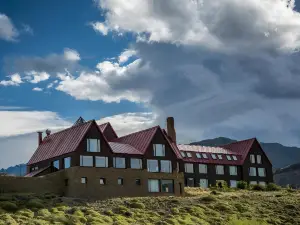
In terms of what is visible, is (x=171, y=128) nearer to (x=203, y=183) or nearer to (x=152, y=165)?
(x=152, y=165)

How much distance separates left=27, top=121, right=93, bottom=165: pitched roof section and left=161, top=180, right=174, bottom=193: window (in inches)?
648

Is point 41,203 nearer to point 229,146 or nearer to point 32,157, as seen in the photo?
A: point 32,157

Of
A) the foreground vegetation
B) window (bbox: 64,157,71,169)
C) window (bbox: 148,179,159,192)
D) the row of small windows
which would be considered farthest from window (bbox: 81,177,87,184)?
the row of small windows

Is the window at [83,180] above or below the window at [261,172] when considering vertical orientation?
below

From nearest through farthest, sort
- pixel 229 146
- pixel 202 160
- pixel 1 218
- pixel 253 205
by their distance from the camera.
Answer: pixel 1 218 → pixel 253 205 → pixel 202 160 → pixel 229 146

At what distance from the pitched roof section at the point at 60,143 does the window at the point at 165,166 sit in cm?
1513

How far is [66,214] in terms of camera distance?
68.9 m

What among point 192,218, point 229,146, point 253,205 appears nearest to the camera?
point 192,218

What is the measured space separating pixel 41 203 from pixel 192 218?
2030 centimetres

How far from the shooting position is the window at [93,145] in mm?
86625

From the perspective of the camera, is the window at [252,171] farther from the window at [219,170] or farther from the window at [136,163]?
the window at [136,163]

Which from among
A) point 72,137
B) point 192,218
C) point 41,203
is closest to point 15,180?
point 41,203

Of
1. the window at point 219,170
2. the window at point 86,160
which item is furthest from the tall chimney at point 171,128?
the window at point 86,160

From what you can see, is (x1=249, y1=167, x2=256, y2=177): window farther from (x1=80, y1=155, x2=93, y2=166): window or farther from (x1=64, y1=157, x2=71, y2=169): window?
(x1=64, y1=157, x2=71, y2=169): window
